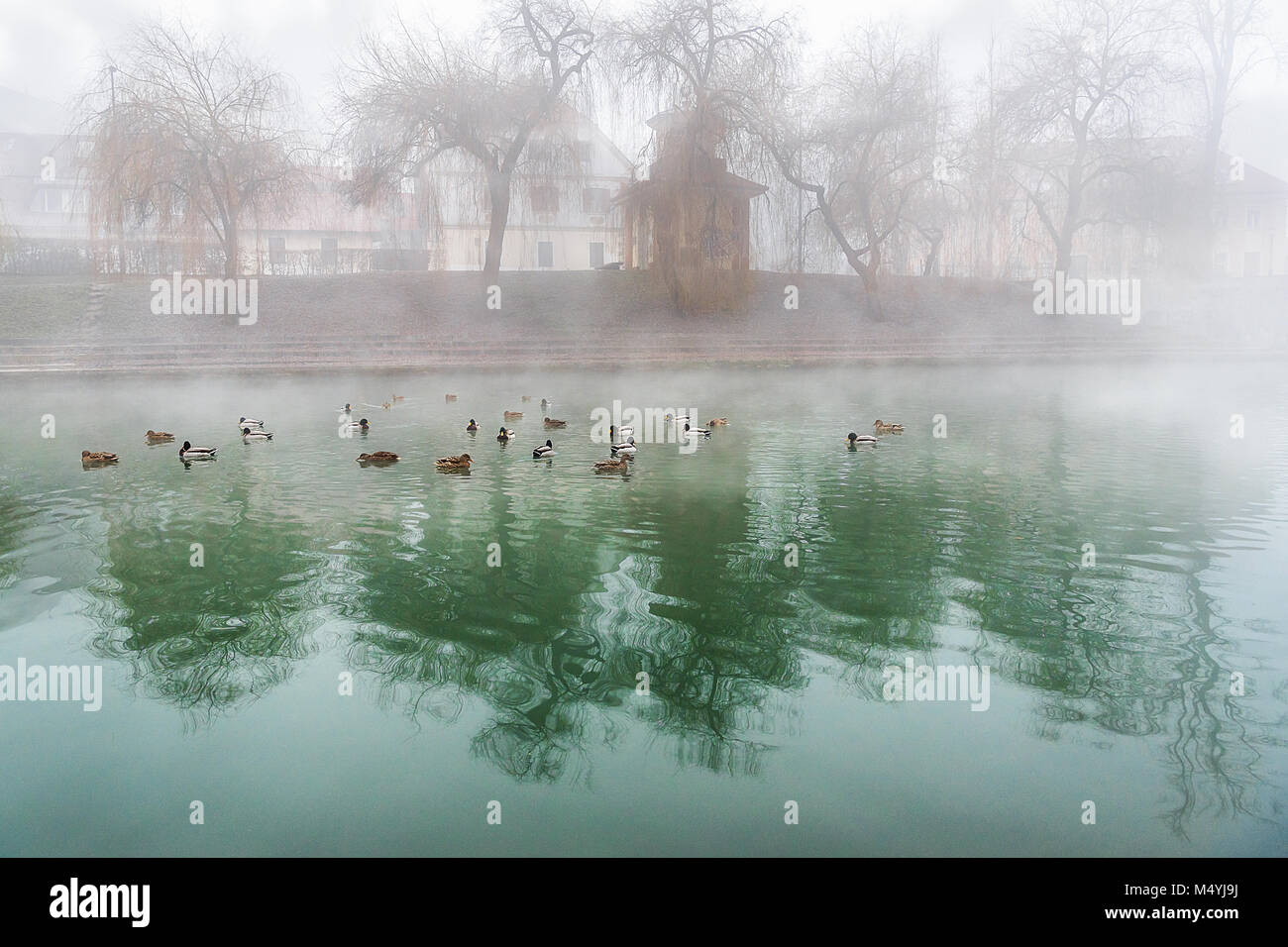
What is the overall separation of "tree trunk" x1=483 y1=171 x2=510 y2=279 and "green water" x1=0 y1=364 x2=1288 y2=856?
24.0 metres

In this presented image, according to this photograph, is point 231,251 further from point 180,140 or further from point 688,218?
point 688,218

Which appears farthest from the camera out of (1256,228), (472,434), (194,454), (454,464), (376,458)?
(1256,228)

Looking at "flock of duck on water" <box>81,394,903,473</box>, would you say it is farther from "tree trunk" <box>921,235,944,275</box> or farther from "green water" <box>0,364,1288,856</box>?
"tree trunk" <box>921,235,944,275</box>

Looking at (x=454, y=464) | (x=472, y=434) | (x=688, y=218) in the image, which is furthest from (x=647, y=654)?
(x=688, y=218)

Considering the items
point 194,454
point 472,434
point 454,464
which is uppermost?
point 472,434

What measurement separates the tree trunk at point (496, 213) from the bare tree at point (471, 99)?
0.04 m

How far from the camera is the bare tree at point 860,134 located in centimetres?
3647

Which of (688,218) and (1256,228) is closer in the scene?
(688,218)

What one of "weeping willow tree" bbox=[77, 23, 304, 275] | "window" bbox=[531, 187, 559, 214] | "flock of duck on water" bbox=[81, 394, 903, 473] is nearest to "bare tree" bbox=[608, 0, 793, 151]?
"window" bbox=[531, 187, 559, 214]

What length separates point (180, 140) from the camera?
32.0m

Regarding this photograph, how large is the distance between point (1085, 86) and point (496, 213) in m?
23.7

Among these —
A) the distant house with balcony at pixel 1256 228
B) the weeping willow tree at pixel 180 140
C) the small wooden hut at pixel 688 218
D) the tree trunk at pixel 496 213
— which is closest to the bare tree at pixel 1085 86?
the small wooden hut at pixel 688 218

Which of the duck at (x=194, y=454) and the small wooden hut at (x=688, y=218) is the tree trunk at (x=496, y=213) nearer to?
the small wooden hut at (x=688, y=218)
